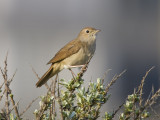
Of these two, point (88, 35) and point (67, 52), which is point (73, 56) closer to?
point (67, 52)

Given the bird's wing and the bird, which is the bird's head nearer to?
the bird

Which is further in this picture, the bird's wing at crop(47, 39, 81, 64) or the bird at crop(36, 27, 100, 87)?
the bird's wing at crop(47, 39, 81, 64)

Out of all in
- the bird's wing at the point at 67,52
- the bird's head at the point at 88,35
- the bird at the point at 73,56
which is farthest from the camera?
the bird's head at the point at 88,35

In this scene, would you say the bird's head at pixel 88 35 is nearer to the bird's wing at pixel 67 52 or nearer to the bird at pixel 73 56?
the bird at pixel 73 56

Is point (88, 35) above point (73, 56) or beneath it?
above

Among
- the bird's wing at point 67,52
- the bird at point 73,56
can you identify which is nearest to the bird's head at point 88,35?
the bird at point 73,56

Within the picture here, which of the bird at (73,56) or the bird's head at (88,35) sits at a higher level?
the bird's head at (88,35)

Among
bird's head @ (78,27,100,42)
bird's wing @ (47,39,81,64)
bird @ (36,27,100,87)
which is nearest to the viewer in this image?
bird @ (36,27,100,87)

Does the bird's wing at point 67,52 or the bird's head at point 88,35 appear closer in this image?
the bird's wing at point 67,52

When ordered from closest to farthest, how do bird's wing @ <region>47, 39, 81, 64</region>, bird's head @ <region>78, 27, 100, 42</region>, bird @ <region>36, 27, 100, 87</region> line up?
bird @ <region>36, 27, 100, 87</region> < bird's wing @ <region>47, 39, 81, 64</region> < bird's head @ <region>78, 27, 100, 42</region>

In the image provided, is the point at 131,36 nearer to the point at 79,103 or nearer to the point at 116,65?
the point at 116,65

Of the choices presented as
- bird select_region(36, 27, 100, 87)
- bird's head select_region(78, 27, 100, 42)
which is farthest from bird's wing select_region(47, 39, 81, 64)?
bird's head select_region(78, 27, 100, 42)

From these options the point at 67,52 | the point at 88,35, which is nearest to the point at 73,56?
the point at 67,52

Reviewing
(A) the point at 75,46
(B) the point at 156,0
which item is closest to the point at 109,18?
(B) the point at 156,0
